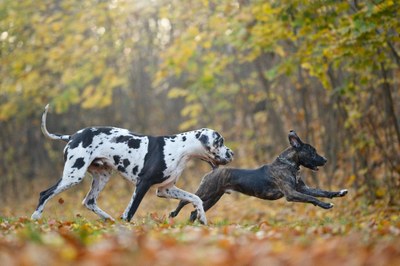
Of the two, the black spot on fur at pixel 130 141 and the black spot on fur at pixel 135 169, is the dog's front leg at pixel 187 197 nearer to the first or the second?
the black spot on fur at pixel 135 169

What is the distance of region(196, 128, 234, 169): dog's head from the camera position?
33.0 feet

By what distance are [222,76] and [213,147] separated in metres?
14.0

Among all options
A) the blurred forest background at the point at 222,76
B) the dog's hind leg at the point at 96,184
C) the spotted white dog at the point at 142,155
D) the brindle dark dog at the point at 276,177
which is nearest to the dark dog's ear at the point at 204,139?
the spotted white dog at the point at 142,155

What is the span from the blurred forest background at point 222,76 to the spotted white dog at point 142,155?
123 inches

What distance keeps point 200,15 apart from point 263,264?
44.9 feet

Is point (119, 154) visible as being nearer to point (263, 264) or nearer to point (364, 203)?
point (263, 264)

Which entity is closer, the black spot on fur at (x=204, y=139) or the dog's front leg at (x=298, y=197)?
the dog's front leg at (x=298, y=197)

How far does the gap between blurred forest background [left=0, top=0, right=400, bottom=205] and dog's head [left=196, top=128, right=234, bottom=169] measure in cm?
289

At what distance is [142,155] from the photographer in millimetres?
10055

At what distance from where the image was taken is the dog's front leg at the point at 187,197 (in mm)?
9859

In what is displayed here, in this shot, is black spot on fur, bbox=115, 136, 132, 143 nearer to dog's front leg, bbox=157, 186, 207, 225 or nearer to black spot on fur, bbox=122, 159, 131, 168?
black spot on fur, bbox=122, 159, 131, 168

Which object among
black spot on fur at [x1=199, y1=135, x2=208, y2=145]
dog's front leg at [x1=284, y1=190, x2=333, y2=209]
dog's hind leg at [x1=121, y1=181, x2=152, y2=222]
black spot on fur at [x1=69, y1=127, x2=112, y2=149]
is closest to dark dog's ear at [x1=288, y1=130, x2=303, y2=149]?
dog's front leg at [x1=284, y1=190, x2=333, y2=209]

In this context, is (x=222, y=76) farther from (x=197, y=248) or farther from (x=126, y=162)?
(x=197, y=248)

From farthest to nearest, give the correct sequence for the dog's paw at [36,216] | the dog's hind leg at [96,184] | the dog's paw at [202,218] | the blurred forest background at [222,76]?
the blurred forest background at [222,76] < the dog's hind leg at [96,184] < the dog's paw at [202,218] < the dog's paw at [36,216]
